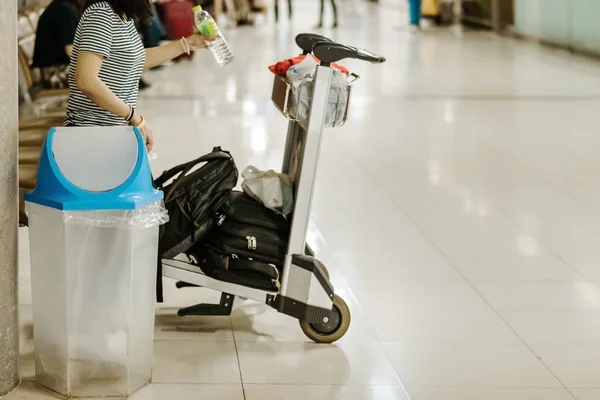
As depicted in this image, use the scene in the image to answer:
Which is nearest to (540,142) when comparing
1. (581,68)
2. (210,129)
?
(210,129)

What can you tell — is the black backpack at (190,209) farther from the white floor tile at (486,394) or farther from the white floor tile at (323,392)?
the white floor tile at (486,394)

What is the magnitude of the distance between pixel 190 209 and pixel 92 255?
21.8 inches

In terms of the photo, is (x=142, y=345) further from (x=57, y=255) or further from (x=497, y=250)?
(x=497, y=250)

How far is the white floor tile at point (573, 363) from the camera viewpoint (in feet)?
11.6

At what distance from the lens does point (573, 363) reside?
12.1 feet

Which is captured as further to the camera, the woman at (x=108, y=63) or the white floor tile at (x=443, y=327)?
the white floor tile at (x=443, y=327)

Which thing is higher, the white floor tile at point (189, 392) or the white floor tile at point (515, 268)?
the white floor tile at point (189, 392)

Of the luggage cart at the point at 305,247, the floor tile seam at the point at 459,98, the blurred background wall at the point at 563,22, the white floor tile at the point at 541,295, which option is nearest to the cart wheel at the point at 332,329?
the luggage cart at the point at 305,247

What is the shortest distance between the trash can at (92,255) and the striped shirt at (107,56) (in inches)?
17.3

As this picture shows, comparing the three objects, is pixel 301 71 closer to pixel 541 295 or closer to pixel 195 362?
pixel 195 362

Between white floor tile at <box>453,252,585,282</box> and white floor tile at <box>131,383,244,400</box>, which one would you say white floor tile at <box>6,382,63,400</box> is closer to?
white floor tile at <box>131,383,244,400</box>

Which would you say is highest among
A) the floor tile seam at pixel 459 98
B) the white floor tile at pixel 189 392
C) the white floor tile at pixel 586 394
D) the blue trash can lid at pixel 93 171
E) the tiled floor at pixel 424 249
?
the blue trash can lid at pixel 93 171

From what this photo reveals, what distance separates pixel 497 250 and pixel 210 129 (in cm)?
363

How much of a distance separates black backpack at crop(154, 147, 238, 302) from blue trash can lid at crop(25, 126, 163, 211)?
39 cm
